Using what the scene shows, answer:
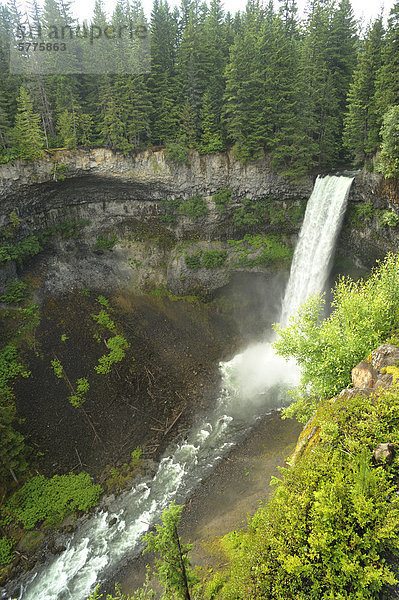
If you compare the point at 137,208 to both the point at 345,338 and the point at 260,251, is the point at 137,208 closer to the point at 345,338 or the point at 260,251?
the point at 260,251

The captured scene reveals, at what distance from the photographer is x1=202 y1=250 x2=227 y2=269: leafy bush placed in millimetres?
35469

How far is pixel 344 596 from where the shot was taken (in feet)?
21.7

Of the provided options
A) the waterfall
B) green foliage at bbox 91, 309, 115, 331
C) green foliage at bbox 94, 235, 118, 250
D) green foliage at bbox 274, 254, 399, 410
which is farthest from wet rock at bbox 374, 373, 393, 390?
green foliage at bbox 94, 235, 118, 250

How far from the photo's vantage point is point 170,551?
338 inches

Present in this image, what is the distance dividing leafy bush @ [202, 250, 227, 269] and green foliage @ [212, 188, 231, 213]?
4.86m

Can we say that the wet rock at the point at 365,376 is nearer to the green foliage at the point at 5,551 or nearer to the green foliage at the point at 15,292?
the green foliage at the point at 5,551

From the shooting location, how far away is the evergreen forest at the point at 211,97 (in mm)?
30031

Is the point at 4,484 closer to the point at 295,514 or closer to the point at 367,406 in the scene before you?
the point at 295,514

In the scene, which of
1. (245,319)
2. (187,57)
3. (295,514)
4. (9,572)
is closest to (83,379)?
(9,572)

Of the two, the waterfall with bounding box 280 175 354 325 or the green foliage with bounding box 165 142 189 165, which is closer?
the waterfall with bounding box 280 175 354 325

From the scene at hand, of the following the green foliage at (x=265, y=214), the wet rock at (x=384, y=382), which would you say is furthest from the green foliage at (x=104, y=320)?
the wet rock at (x=384, y=382)

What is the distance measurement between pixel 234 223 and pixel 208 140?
31.7 feet

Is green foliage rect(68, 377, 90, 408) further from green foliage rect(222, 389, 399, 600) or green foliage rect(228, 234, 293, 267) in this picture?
green foliage rect(228, 234, 293, 267)

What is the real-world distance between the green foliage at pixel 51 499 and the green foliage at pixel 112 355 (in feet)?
28.7
